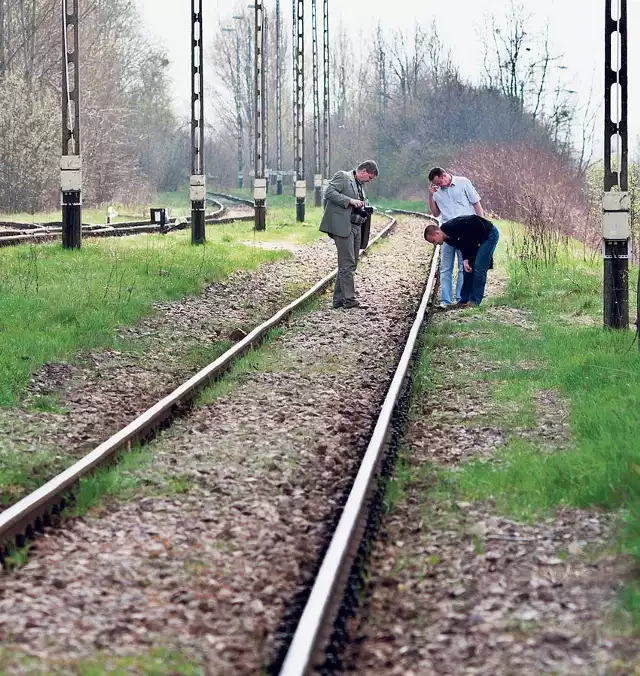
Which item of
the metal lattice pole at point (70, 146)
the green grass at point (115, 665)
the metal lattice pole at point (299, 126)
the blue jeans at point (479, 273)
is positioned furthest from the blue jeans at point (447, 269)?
the metal lattice pole at point (299, 126)

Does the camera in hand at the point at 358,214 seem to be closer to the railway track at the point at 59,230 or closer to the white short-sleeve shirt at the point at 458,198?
the white short-sleeve shirt at the point at 458,198

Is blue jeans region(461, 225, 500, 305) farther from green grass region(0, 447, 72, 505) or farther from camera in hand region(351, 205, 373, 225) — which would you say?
green grass region(0, 447, 72, 505)

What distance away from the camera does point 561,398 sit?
30.5 feet

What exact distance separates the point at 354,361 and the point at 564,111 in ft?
191

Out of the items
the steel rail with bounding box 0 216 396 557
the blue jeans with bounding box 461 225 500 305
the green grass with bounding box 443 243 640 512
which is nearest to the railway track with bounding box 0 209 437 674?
the steel rail with bounding box 0 216 396 557

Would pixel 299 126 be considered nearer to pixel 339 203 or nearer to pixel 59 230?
pixel 59 230


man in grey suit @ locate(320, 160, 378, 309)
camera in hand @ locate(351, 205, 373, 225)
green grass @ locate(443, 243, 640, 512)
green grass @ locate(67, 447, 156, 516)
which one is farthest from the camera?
camera in hand @ locate(351, 205, 373, 225)

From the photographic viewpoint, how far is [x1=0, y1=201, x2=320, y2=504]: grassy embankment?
9.28m

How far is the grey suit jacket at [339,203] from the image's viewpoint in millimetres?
14617

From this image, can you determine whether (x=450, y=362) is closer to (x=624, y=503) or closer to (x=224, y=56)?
(x=624, y=503)

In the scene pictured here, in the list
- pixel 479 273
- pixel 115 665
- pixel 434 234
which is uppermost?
pixel 434 234

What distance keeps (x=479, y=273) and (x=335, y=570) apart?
10476 mm

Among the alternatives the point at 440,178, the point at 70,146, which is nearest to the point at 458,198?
the point at 440,178

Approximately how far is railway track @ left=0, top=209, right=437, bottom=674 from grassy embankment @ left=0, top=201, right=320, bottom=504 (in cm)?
44
